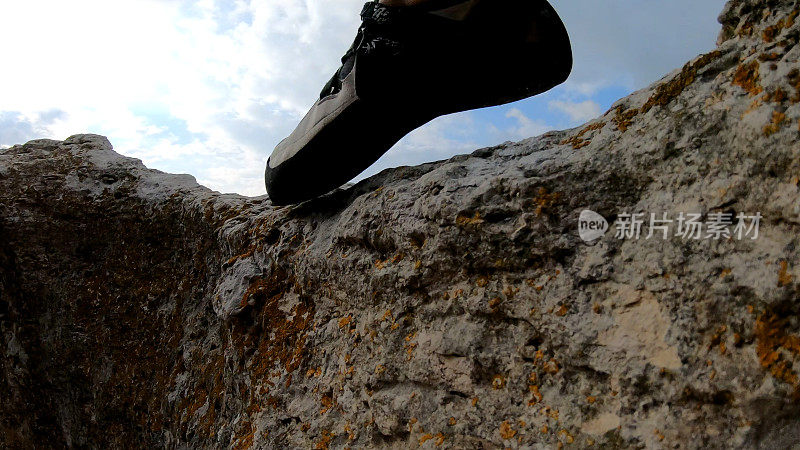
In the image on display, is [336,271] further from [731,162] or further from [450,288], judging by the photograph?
[731,162]

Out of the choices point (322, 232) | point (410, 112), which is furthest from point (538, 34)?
point (322, 232)

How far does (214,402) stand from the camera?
211 cm

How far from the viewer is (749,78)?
120 cm

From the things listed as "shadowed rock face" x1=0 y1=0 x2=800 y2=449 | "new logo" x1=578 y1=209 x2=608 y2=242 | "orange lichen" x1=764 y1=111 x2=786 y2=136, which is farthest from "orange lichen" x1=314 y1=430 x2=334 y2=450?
"orange lichen" x1=764 y1=111 x2=786 y2=136

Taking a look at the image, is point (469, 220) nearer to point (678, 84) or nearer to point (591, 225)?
point (591, 225)

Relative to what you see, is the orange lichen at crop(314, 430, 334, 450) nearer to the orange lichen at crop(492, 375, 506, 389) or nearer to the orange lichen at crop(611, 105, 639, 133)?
the orange lichen at crop(492, 375, 506, 389)

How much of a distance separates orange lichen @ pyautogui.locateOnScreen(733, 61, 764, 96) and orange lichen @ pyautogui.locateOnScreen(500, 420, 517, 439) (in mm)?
837

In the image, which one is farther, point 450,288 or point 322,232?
point 322,232

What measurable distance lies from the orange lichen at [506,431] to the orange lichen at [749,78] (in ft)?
2.75

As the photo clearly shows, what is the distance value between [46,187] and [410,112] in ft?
6.66

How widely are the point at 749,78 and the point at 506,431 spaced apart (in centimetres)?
88

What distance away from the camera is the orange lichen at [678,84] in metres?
1.34

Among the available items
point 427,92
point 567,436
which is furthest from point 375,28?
point 567,436

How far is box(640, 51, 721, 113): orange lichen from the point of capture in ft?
4.41
